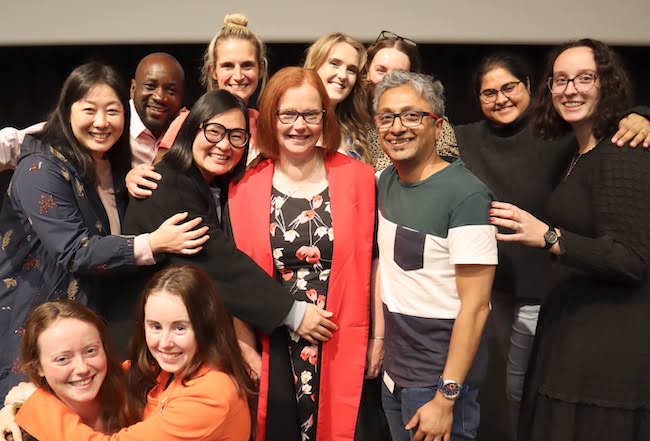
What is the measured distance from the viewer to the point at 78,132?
2168mm

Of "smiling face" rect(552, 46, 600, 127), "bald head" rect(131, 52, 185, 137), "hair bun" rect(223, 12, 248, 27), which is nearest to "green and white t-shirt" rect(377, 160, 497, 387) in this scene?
"smiling face" rect(552, 46, 600, 127)

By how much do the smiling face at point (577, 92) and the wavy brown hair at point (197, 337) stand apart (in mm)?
1188

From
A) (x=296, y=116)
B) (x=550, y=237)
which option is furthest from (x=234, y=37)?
(x=550, y=237)

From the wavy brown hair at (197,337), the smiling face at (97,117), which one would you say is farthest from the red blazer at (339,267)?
the smiling face at (97,117)

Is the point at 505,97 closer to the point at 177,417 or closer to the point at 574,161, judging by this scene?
the point at 574,161

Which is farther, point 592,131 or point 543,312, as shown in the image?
point 543,312

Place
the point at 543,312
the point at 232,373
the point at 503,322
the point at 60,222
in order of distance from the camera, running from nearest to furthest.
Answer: the point at 232,373 → the point at 60,222 → the point at 543,312 → the point at 503,322

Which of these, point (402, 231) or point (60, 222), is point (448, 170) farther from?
point (60, 222)

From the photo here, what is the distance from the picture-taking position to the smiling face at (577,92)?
205 cm

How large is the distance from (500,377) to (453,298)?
209 centimetres

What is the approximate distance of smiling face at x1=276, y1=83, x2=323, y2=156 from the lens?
Result: 6.45 ft

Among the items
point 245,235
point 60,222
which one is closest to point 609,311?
point 245,235

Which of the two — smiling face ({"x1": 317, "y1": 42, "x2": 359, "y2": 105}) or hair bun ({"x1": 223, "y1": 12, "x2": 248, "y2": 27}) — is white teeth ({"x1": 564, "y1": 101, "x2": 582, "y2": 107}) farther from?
hair bun ({"x1": 223, "y1": 12, "x2": 248, "y2": 27})

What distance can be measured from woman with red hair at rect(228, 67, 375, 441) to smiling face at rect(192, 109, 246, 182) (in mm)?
73
